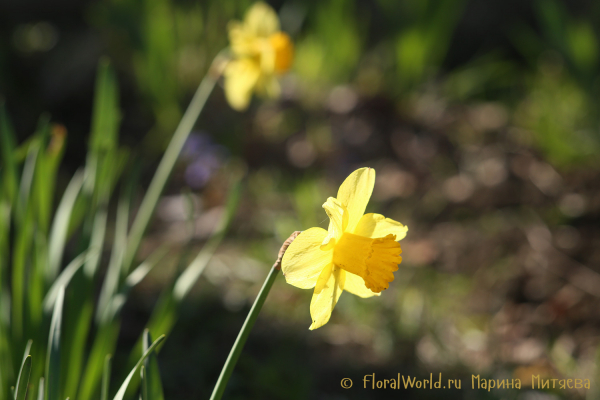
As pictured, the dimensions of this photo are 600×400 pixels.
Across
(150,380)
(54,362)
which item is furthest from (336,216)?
(54,362)

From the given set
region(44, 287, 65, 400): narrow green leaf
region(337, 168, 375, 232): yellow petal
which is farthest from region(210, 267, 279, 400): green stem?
region(44, 287, 65, 400): narrow green leaf

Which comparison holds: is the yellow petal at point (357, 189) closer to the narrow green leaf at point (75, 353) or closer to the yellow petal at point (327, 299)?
the yellow petal at point (327, 299)

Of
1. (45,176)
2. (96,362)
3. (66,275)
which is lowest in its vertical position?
(96,362)

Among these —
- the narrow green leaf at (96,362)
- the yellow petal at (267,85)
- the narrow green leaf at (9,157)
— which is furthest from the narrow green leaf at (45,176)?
the yellow petal at (267,85)

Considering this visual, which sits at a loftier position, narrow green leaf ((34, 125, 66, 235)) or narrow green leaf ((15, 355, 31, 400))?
narrow green leaf ((34, 125, 66, 235))

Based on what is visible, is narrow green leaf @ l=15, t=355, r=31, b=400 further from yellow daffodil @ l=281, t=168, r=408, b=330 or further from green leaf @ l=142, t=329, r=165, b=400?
yellow daffodil @ l=281, t=168, r=408, b=330

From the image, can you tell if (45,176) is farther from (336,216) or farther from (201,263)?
(336,216)
